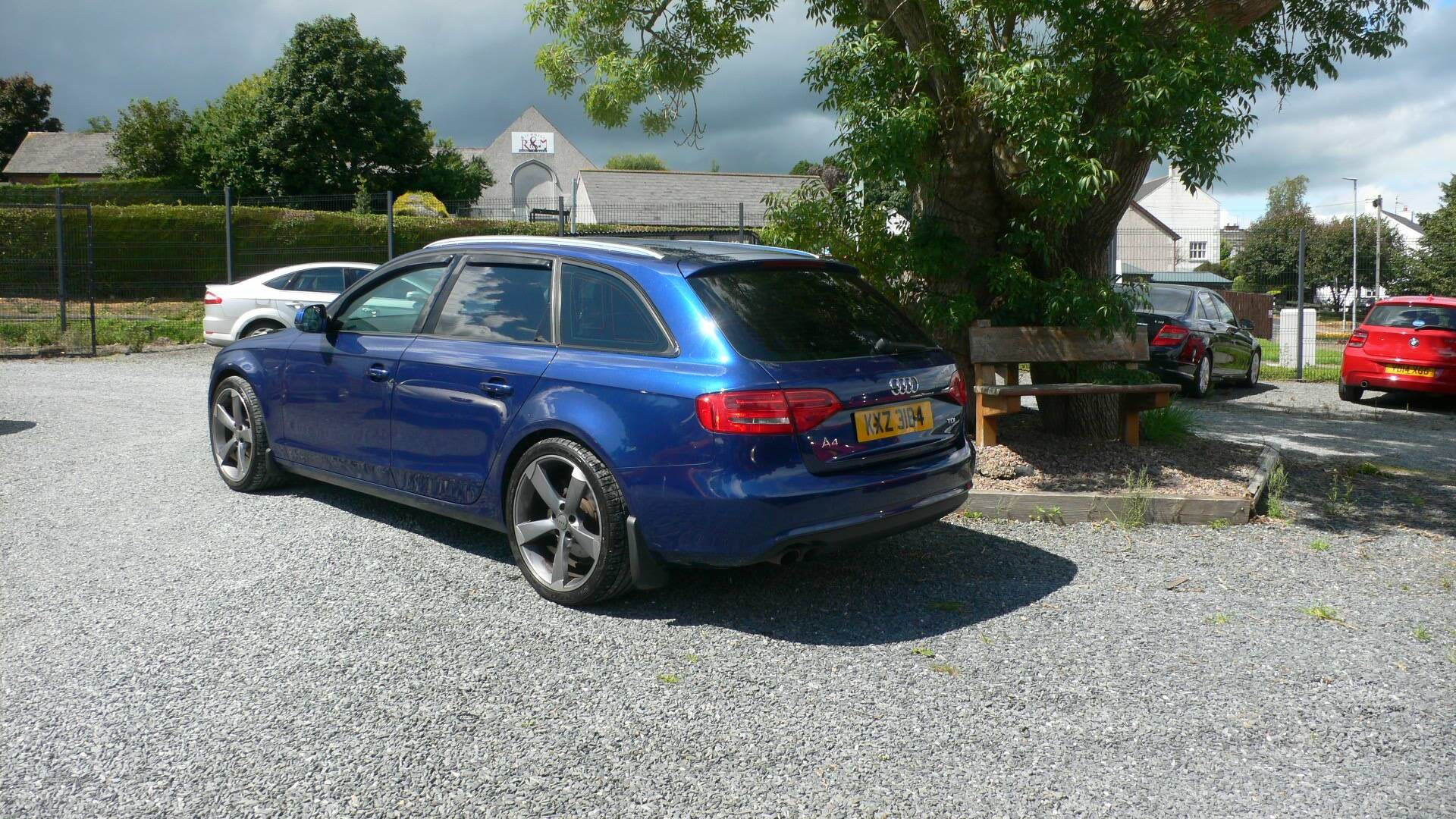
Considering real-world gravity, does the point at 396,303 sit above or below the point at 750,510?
above

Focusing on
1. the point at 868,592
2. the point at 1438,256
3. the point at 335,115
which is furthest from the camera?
the point at 1438,256

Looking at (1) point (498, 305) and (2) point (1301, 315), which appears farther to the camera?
(2) point (1301, 315)

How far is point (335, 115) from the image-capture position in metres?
41.7

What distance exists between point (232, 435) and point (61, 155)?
76310 mm

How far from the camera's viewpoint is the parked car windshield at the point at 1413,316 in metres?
13.8

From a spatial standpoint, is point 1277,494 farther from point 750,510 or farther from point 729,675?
point 729,675

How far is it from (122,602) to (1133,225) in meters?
61.8

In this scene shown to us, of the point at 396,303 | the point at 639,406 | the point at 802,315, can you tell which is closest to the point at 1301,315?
the point at 802,315

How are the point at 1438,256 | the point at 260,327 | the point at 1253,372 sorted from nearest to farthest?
the point at 260,327 < the point at 1253,372 < the point at 1438,256

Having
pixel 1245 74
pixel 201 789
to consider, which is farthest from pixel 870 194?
pixel 201 789

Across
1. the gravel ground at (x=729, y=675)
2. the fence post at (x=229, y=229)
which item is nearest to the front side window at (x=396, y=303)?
the gravel ground at (x=729, y=675)

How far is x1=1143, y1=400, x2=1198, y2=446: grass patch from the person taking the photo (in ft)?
27.9

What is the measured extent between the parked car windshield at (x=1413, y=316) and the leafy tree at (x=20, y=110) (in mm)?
82916

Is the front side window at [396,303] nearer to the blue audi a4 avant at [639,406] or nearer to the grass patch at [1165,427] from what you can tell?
the blue audi a4 avant at [639,406]
